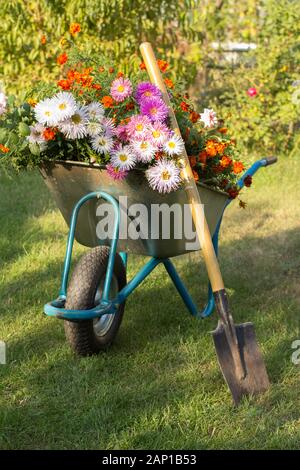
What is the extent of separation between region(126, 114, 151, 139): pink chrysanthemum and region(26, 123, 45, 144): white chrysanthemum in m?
0.33

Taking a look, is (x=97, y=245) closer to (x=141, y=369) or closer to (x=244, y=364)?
(x=141, y=369)

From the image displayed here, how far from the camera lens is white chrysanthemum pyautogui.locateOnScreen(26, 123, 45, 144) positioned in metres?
3.04

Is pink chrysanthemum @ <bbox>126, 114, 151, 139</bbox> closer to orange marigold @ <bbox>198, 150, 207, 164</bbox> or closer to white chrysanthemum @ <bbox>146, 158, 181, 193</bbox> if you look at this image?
white chrysanthemum @ <bbox>146, 158, 181, 193</bbox>

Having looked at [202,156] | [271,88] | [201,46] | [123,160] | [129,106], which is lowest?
[271,88]

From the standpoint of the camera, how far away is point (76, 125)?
3.00 meters

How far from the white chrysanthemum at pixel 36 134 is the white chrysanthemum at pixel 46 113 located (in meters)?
0.03

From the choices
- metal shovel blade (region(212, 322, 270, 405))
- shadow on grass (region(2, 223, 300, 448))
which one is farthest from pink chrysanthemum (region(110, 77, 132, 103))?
shadow on grass (region(2, 223, 300, 448))

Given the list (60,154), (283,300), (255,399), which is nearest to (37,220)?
(283,300)

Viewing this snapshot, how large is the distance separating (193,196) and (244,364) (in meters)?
0.68

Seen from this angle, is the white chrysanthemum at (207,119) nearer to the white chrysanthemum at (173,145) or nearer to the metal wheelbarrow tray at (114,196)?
the metal wheelbarrow tray at (114,196)

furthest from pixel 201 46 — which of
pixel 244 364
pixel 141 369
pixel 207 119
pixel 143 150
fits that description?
pixel 244 364

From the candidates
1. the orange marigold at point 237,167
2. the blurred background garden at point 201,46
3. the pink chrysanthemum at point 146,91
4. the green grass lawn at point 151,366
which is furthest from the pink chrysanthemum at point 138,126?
the blurred background garden at point 201,46

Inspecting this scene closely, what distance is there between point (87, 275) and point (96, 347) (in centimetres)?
35
